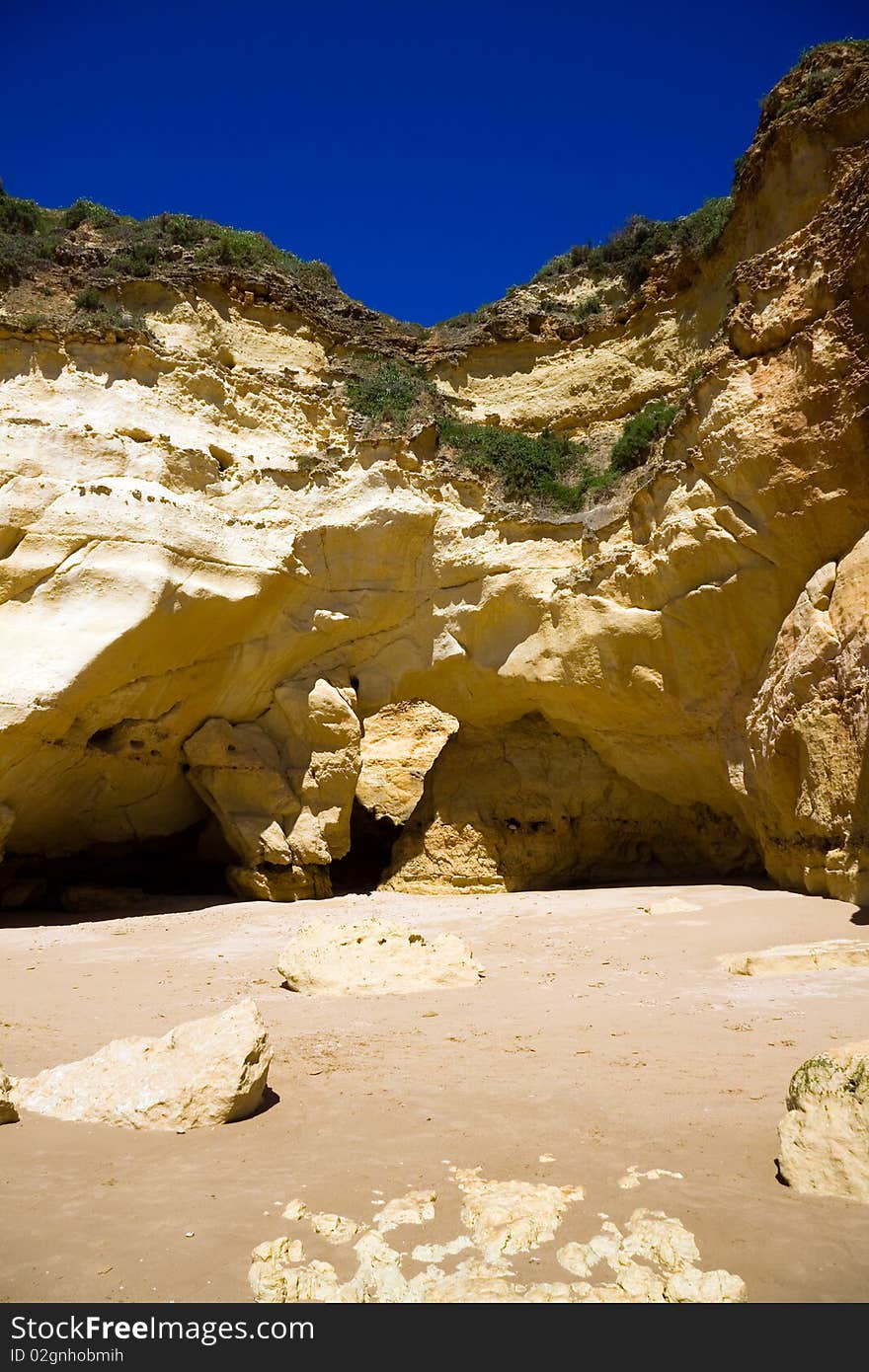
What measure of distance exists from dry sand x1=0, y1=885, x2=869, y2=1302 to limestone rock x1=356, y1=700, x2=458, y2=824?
34.6ft

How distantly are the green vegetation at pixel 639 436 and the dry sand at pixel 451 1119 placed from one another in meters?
8.77

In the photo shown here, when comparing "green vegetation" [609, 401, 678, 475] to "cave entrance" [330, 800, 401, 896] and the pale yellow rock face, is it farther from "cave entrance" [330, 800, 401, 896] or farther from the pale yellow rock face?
"cave entrance" [330, 800, 401, 896]

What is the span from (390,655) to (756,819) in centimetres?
579

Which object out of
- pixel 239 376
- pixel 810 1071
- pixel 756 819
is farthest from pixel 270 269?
pixel 810 1071

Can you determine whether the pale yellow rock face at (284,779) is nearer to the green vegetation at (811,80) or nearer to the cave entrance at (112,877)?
the cave entrance at (112,877)

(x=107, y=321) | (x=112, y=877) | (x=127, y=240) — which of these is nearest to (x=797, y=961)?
(x=112, y=877)

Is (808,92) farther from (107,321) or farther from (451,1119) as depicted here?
Answer: (451,1119)

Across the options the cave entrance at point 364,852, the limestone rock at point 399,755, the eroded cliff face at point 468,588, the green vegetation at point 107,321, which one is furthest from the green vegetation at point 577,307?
the cave entrance at point 364,852

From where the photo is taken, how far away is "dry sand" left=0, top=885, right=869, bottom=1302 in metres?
2.17

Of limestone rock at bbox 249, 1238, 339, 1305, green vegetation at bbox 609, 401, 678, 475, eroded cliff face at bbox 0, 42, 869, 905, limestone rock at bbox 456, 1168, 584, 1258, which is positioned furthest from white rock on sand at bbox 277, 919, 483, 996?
green vegetation at bbox 609, 401, 678, 475

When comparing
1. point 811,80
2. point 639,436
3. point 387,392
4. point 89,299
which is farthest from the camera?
point 387,392

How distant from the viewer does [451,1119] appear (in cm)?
314

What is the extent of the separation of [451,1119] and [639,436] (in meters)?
12.2

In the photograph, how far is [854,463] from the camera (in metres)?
9.26
